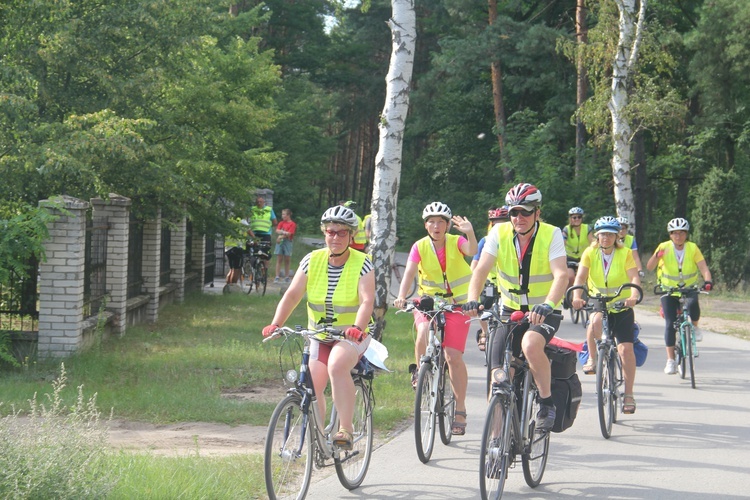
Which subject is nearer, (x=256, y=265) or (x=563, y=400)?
(x=563, y=400)

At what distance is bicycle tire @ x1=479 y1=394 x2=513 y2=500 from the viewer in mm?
6512

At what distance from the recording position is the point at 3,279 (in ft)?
36.0

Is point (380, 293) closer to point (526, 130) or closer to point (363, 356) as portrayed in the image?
point (363, 356)

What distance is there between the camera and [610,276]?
34.0ft

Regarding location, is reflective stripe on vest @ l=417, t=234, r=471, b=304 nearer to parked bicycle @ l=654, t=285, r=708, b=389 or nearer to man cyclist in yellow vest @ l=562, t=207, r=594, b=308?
parked bicycle @ l=654, t=285, r=708, b=389

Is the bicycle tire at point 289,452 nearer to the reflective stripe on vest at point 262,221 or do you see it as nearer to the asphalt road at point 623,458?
the asphalt road at point 623,458

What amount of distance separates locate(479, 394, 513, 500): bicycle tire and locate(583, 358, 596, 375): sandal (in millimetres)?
3813

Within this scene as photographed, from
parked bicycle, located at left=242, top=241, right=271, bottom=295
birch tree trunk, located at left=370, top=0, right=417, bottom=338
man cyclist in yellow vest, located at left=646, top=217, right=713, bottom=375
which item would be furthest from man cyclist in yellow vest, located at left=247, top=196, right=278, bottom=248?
man cyclist in yellow vest, located at left=646, top=217, right=713, bottom=375

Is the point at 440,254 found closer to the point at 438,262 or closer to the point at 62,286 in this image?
the point at 438,262

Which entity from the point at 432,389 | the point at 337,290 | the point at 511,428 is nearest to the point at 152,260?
the point at 432,389

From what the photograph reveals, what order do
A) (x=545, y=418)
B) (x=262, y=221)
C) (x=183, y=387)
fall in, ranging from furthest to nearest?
(x=262, y=221) < (x=183, y=387) < (x=545, y=418)

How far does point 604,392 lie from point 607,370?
0.75ft

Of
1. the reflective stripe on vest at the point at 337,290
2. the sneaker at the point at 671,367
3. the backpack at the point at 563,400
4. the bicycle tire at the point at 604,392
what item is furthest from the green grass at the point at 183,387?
the sneaker at the point at 671,367

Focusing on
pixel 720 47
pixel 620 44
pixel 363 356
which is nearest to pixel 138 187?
pixel 363 356
